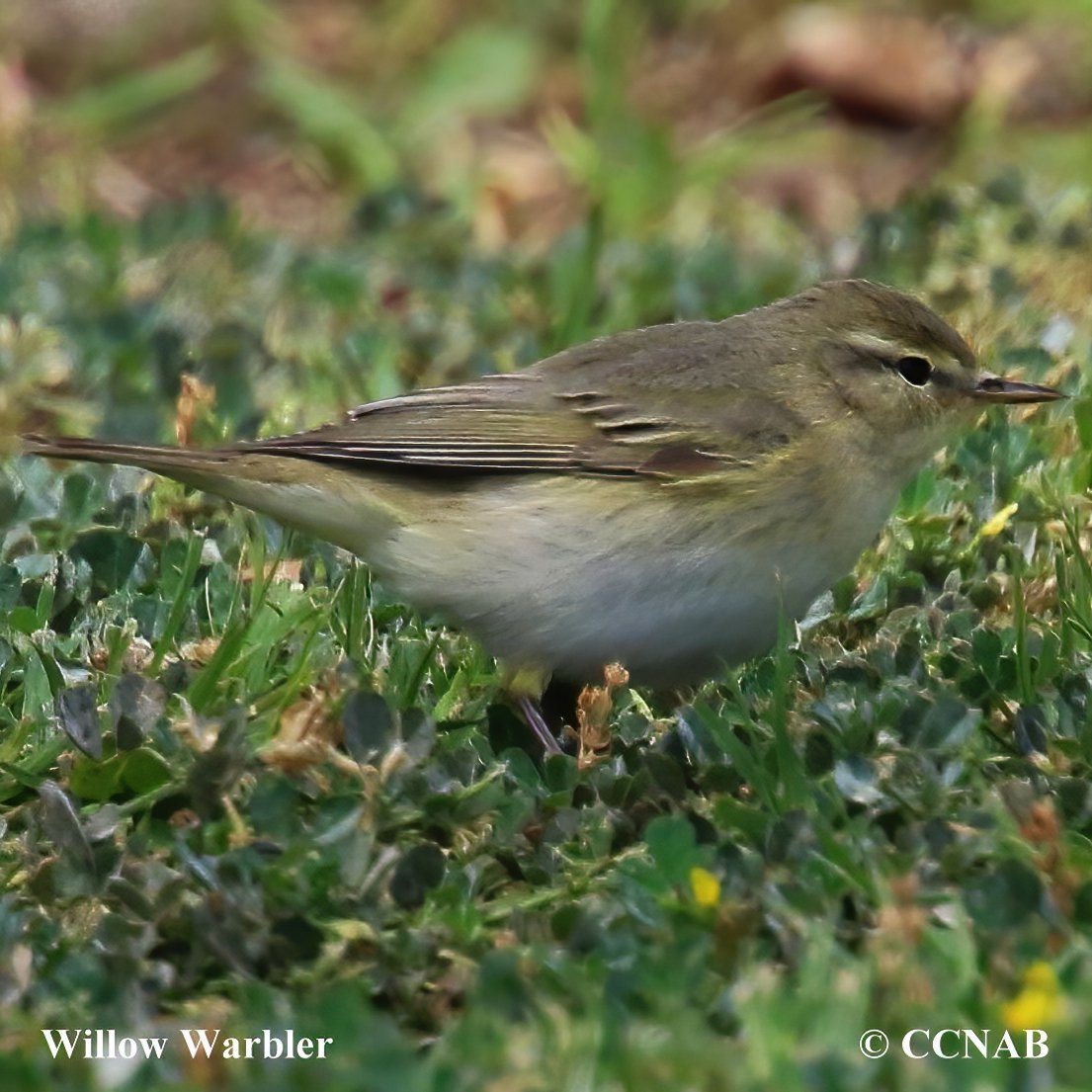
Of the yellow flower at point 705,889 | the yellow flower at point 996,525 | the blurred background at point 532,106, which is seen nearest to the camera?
the yellow flower at point 705,889

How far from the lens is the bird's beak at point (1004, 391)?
5.71 metres

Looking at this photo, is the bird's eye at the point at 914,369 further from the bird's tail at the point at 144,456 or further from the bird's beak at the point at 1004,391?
the bird's tail at the point at 144,456

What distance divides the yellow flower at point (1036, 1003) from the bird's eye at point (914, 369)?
2.34 meters

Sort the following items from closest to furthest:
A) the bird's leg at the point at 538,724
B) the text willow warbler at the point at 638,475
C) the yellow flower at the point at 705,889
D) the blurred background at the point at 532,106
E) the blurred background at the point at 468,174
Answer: the yellow flower at the point at 705,889
the bird's leg at the point at 538,724
the text willow warbler at the point at 638,475
the blurred background at the point at 468,174
the blurred background at the point at 532,106

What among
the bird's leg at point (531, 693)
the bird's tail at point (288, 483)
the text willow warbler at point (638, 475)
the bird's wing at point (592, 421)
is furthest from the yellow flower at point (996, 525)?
the bird's tail at point (288, 483)

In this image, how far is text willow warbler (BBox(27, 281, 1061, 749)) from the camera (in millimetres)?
5090

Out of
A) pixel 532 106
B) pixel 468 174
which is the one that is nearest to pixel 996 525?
pixel 468 174

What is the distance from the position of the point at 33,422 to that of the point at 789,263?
127 inches

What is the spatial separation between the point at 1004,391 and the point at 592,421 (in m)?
1.17

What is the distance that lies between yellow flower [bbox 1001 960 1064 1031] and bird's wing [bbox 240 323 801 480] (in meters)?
1.82

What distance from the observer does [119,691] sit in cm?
483

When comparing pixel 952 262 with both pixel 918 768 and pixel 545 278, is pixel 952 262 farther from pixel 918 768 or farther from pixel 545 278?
pixel 918 768

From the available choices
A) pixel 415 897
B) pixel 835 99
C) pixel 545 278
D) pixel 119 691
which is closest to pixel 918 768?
pixel 415 897

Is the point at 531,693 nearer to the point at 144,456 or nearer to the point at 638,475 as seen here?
the point at 638,475
